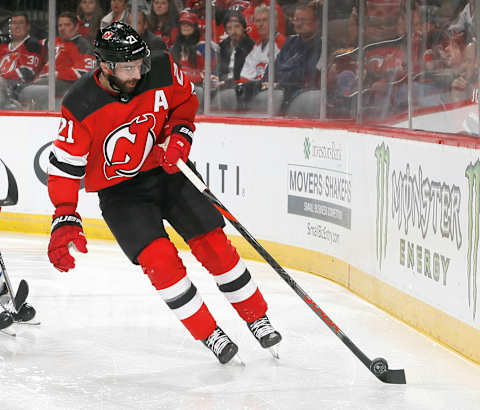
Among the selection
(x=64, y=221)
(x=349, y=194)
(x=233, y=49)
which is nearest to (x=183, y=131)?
(x=64, y=221)

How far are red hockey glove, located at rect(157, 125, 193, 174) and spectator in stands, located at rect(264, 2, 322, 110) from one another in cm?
258

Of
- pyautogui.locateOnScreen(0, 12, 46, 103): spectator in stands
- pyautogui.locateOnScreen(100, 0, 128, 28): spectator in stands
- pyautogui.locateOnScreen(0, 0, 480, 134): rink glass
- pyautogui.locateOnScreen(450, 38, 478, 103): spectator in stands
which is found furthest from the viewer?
pyautogui.locateOnScreen(0, 12, 46, 103): spectator in stands

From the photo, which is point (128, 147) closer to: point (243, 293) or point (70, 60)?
point (243, 293)

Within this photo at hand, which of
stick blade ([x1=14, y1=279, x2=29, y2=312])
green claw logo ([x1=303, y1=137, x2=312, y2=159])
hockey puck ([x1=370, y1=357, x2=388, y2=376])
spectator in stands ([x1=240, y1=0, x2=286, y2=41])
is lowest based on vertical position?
stick blade ([x1=14, y1=279, x2=29, y2=312])

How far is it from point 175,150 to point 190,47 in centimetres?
381

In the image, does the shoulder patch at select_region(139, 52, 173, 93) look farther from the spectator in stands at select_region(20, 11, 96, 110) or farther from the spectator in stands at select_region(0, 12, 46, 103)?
the spectator in stands at select_region(0, 12, 46, 103)

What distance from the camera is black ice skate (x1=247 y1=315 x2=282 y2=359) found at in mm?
3734

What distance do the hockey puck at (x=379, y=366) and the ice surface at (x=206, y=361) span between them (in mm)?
55

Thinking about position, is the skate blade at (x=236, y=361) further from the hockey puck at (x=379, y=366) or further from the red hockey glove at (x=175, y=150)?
the red hockey glove at (x=175, y=150)

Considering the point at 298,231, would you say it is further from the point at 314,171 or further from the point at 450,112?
the point at 450,112

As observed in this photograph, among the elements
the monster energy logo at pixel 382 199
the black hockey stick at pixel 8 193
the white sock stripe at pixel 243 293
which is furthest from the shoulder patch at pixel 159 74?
the monster energy logo at pixel 382 199

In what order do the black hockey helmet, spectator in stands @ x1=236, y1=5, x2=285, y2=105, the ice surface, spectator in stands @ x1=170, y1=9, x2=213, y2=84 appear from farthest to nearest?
spectator in stands @ x1=170, y1=9, x2=213, y2=84 < spectator in stands @ x1=236, y1=5, x2=285, y2=105 < the black hockey helmet < the ice surface

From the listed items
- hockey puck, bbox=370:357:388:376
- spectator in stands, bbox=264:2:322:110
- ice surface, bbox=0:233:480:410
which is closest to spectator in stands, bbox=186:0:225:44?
spectator in stands, bbox=264:2:322:110

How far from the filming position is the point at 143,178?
3.67m
